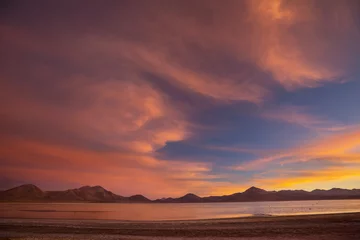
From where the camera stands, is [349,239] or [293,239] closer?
[349,239]

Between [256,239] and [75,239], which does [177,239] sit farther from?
[75,239]

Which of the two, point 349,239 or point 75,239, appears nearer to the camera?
point 349,239

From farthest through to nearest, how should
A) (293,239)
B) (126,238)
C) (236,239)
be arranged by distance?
1. (126,238)
2. (236,239)
3. (293,239)

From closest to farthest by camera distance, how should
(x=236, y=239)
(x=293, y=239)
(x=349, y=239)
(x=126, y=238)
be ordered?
(x=349, y=239), (x=293, y=239), (x=236, y=239), (x=126, y=238)

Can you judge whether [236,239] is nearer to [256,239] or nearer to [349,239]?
[256,239]

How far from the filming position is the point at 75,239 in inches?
1309

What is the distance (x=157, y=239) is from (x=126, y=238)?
3539mm

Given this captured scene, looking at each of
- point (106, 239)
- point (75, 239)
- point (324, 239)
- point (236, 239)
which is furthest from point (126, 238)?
point (324, 239)

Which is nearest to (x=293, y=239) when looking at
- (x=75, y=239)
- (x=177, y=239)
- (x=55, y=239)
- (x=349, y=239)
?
(x=349, y=239)

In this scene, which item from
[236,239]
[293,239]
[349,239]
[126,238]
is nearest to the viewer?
[349,239]

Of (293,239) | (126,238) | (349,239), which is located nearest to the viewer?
(349,239)

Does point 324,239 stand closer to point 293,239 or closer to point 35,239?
point 293,239

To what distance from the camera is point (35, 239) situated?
3312 centimetres

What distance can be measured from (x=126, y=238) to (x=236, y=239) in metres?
11.8
